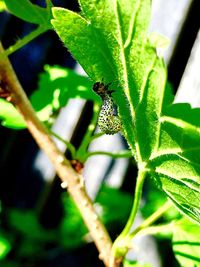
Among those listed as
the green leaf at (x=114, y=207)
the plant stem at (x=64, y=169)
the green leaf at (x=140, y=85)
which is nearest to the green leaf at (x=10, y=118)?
the plant stem at (x=64, y=169)

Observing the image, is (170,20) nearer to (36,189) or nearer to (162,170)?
(36,189)

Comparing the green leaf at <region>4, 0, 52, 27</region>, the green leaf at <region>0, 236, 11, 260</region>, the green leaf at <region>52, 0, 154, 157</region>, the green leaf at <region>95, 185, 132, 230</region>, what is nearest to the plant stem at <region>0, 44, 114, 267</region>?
the green leaf at <region>4, 0, 52, 27</region>

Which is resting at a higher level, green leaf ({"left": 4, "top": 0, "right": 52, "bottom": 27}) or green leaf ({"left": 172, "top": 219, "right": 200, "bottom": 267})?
green leaf ({"left": 4, "top": 0, "right": 52, "bottom": 27})

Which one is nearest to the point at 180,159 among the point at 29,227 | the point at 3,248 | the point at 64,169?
the point at 64,169

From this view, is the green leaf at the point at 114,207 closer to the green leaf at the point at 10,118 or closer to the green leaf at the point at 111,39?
the green leaf at the point at 10,118

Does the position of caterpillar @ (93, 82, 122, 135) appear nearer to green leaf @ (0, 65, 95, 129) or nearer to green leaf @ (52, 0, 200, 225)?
green leaf @ (52, 0, 200, 225)

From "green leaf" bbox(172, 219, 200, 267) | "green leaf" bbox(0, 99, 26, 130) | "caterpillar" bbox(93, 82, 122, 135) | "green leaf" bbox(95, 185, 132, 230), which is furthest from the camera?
"green leaf" bbox(95, 185, 132, 230)

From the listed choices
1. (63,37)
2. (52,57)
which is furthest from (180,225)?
(52,57)
